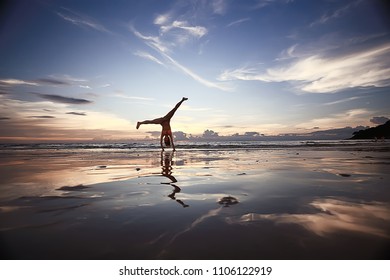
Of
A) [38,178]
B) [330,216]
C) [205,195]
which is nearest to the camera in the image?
[330,216]

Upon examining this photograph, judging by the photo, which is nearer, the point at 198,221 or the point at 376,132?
the point at 198,221

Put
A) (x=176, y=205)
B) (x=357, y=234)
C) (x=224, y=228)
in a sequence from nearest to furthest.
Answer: (x=357, y=234) → (x=224, y=228) → (x=176, y=205)

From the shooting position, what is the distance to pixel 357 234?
79.8 inches

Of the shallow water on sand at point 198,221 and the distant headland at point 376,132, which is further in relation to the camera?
the distant headland at point 376,132

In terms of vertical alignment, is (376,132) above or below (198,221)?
above

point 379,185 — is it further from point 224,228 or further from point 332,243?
point 224,228

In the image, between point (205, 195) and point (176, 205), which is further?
point (205, 195)

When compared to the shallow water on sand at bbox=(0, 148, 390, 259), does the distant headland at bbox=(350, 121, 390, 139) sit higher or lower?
higher

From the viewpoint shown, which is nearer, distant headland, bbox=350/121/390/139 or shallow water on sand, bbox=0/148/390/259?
shallow water on sand, bbox=0/148/390/259

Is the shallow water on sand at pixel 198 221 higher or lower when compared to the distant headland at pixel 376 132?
lower
